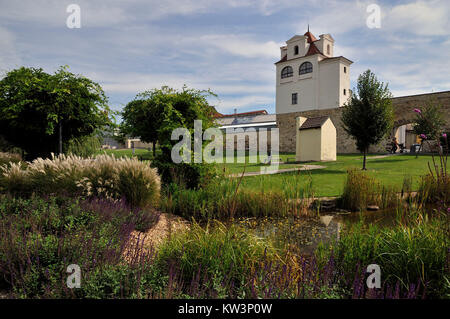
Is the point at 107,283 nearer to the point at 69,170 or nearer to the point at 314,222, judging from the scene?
the point at 69,170

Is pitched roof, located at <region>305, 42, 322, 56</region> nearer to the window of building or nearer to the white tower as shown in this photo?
the white tower

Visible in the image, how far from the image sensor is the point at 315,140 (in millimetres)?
17672

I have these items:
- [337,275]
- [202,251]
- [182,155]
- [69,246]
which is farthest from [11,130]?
[337,275]

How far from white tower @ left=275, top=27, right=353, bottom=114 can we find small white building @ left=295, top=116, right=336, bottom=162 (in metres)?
14.5

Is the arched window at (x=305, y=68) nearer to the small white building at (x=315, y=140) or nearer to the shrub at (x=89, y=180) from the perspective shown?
the small white building at (x=315, y=140)

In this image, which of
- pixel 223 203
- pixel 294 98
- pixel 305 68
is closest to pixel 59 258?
pixel 223 203

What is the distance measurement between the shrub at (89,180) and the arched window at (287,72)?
108 ft

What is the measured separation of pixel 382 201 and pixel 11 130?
11157 mm

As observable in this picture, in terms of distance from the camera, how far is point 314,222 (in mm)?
5531

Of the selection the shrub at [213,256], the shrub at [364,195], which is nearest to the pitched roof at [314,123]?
the shrub at [364,195]

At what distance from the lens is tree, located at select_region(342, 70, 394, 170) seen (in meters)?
13.5

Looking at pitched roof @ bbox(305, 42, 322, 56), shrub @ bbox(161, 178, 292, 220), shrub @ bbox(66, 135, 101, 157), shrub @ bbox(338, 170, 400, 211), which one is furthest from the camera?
pitched roof @ bbox(305, 42, 322, 56)

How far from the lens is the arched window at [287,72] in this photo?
3472cm

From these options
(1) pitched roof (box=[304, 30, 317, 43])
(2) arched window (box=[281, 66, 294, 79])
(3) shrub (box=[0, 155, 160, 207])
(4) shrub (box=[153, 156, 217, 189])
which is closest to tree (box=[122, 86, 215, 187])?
(4) shrub (box=[153, 156, 217, 189])
